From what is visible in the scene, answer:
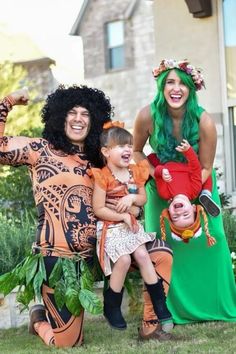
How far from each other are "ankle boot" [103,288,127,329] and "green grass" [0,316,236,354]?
143 mm

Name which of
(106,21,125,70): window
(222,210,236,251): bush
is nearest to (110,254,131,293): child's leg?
(222,210,236,251): bush

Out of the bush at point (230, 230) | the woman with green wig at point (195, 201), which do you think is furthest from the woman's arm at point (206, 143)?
the bush at point (230, 230)

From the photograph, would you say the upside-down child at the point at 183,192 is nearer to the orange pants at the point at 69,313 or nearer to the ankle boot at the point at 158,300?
the orange pants at the point at 69,313

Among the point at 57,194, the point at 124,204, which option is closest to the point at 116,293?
the point at 124,204

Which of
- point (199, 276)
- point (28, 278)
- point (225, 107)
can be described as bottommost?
point (199, 276)

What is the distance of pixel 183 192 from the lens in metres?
4.47

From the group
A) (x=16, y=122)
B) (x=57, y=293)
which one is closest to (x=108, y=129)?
(x=57, y=293)

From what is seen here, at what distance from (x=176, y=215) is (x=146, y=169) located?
352mm

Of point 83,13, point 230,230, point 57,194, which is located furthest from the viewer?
point 83,13

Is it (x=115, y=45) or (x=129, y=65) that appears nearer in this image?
(x=129, y=65)

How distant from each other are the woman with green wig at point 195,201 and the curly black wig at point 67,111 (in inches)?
14.8

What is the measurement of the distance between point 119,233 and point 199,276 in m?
0.98

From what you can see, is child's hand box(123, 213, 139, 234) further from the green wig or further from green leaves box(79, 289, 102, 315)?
the green wig

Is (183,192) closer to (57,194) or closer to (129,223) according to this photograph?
(129,223)
